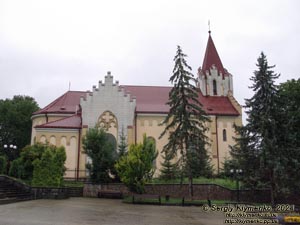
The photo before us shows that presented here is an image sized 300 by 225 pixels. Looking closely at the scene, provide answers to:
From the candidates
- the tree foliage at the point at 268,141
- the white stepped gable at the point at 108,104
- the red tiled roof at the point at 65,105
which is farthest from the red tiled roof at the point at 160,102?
the tree foliage at the point at 268,141

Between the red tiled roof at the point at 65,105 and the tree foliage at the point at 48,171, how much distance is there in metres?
13.3

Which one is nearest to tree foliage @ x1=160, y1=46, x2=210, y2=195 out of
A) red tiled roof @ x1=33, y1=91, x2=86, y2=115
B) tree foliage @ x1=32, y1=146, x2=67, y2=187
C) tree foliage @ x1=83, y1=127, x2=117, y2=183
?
tree foliage @ x1=83, y1=127, x2=117, y2=183

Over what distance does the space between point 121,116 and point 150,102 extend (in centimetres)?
536

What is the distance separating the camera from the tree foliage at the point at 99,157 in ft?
77.6

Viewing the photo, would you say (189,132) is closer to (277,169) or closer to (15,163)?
(277,169)

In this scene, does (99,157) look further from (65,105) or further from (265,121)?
(65,105)

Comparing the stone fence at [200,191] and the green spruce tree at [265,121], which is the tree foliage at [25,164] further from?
the green spruce tree at [265,121]

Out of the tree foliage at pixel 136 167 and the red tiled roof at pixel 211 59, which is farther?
the red tiled roof at pixel 211 59

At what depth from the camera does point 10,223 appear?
1020cm

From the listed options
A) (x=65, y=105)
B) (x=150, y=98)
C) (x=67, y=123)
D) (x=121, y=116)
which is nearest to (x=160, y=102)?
(x=150, y=98)

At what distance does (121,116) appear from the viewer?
107 feet

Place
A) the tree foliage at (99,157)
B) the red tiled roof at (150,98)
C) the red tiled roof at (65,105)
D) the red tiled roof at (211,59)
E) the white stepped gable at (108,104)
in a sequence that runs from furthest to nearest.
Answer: the red tiled roof at (211,59) → the red tiled roof at (65,105) → the red tiled roof at (150,98) → the white stepped gable at (108,104) → the tree foliage at (99,157)

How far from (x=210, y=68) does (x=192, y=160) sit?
2271cm

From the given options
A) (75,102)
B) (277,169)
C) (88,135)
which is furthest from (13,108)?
(277,169)
